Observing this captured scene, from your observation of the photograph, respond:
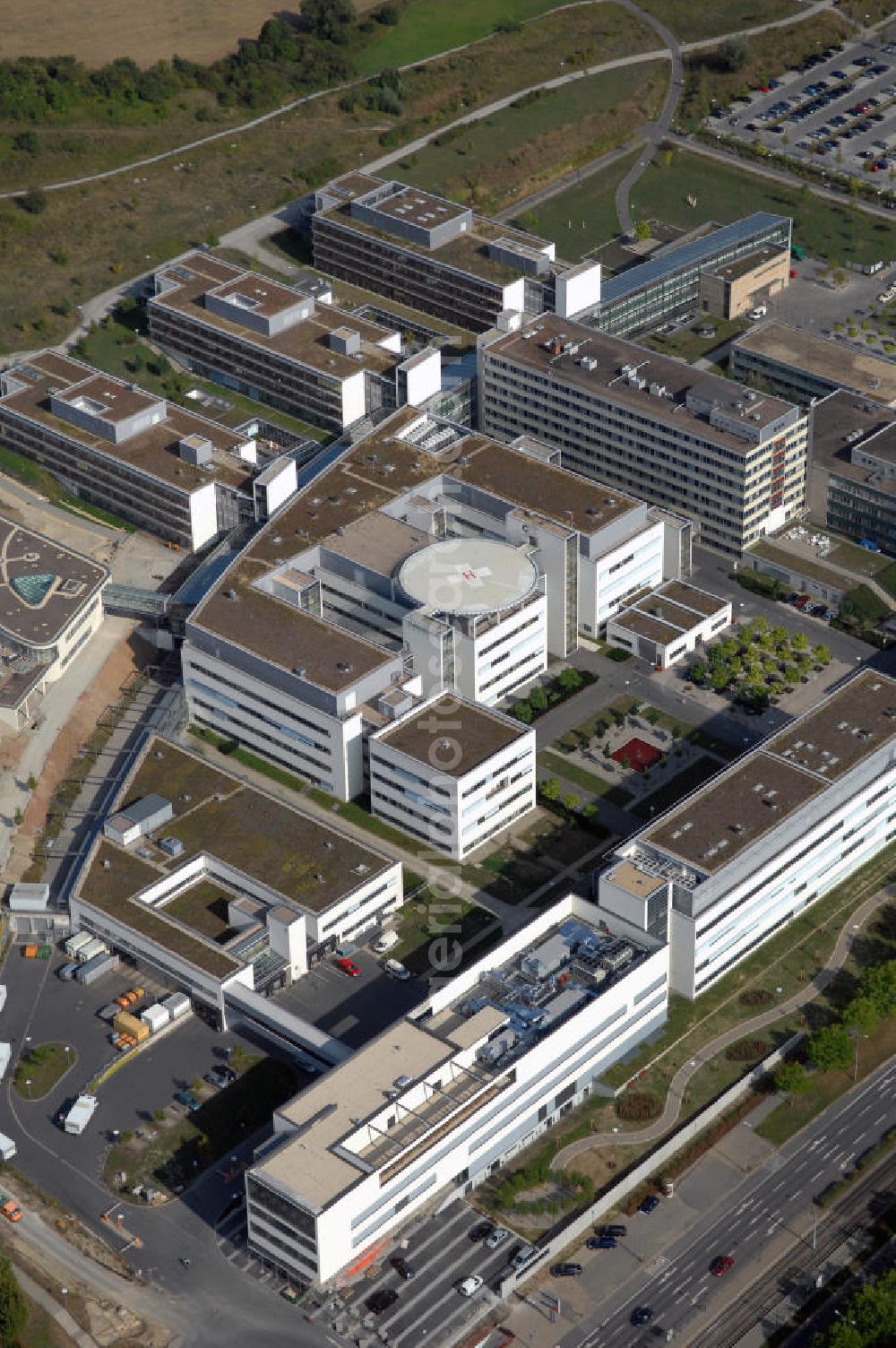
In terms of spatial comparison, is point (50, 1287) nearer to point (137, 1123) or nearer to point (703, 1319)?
point (137, 1123)

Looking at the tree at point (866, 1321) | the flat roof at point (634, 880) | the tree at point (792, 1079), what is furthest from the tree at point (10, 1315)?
the tree at point (792, 1079)

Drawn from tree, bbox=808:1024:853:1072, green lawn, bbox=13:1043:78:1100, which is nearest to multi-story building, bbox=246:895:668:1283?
tree, bbox=808:1024:853:1072

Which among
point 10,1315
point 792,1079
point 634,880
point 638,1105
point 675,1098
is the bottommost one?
point 675,1098

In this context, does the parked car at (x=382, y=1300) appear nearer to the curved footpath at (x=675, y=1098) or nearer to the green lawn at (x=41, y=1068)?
the curved footpath at (x=675, y=1098)

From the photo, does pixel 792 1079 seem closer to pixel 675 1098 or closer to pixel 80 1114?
pixel 675 1098

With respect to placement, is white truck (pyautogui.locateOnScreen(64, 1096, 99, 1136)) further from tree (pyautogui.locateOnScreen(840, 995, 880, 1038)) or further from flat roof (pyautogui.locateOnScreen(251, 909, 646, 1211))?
tree (pyautogui.locateOnScreen(840, 995, 880, 1038))

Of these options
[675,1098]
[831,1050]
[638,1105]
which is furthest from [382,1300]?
[831,1050]
